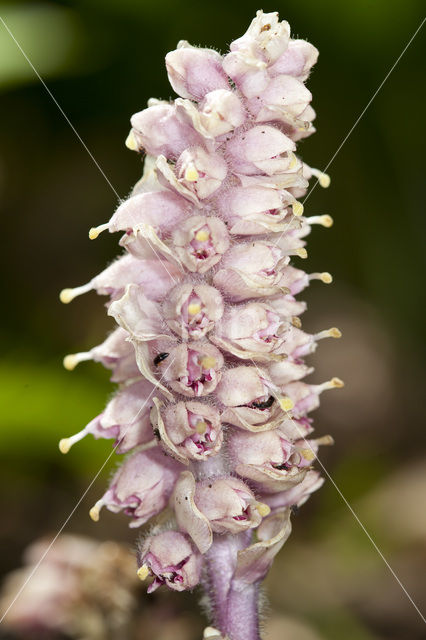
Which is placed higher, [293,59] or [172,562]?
[293,59]

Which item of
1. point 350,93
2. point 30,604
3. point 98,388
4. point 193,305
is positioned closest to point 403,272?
point 350,93

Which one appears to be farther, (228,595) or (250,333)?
(228,595)

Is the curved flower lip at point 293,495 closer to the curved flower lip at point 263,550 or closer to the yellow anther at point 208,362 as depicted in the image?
the curved flower lip at point 263,550

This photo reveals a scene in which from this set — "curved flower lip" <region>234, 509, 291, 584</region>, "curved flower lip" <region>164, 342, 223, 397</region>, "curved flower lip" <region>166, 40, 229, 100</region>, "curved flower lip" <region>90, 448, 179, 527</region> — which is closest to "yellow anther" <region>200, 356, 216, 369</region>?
"curved flower lip" <region>164, 342, 223, 397</region>

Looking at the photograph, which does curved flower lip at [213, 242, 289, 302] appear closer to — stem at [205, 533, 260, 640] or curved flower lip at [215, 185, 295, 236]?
curved flower lip at [215, 185, 295, 236]

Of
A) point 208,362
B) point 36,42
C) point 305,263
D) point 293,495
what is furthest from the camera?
point 305,263

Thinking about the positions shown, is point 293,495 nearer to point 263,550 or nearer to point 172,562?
point 263,550

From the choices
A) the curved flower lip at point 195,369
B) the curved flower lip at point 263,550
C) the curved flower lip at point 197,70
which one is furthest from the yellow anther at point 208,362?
the curved flower lip at point 197,70

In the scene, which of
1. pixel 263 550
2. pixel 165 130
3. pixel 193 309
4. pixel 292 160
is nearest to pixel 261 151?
pixel 292 160
